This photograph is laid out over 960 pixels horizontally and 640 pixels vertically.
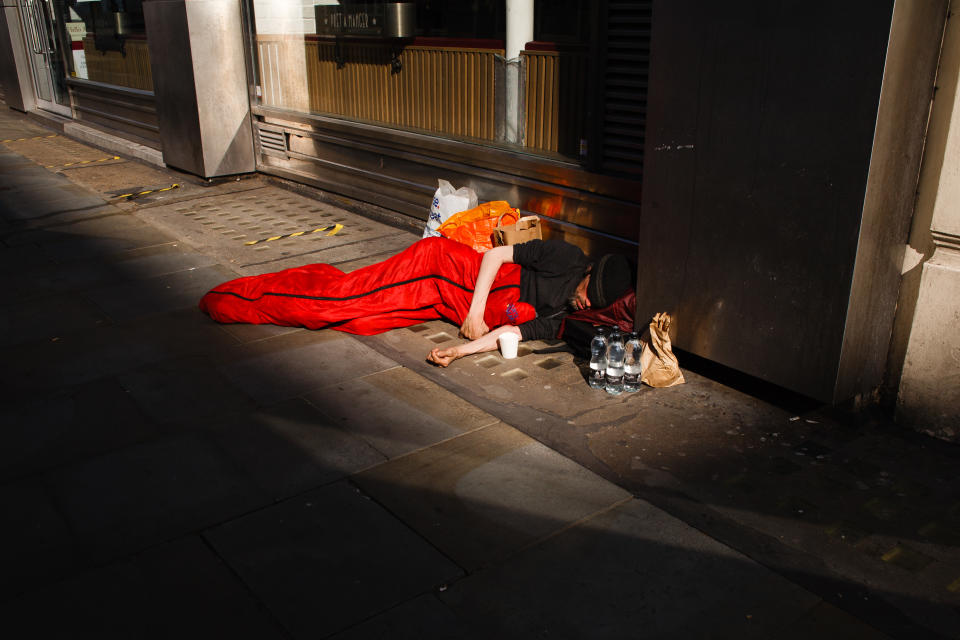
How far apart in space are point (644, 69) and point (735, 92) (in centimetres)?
133

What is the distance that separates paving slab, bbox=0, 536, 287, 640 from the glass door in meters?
13.4

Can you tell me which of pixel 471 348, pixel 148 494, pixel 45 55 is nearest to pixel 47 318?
pixel 148 494

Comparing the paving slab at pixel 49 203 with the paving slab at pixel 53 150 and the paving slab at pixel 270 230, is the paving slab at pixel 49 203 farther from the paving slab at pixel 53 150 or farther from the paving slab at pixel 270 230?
the paving slab at pixel 53 150

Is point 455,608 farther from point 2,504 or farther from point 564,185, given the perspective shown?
point 564,185

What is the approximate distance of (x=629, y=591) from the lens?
8.70 ft

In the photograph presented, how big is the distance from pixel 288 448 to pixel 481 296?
61.8 inches

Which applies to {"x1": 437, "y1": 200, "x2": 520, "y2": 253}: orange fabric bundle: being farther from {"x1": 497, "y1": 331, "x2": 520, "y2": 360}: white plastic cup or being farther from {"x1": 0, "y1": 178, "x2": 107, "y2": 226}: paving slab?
{"x1": 0, "y1": 178, "x2": 107, "y2": 226}: paving slab

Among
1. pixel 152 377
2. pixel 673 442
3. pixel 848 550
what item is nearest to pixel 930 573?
pixel 848 550

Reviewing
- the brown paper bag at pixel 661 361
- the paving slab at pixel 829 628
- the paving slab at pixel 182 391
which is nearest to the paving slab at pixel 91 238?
the paving slab at pixel 182 391

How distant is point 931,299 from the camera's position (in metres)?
3.60

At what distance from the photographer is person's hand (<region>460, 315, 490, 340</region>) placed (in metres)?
4.64

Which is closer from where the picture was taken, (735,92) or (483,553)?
(483,553)

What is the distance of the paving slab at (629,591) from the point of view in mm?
2494

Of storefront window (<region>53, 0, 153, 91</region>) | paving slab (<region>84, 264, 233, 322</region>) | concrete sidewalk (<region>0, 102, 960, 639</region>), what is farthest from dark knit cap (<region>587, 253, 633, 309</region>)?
storefront window (<region>53, 0, 153, 91</region>)
